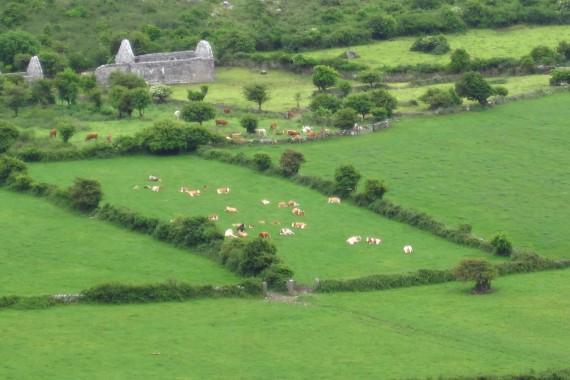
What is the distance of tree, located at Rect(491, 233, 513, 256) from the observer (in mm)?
81062

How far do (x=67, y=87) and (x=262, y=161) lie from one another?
24.6 meters

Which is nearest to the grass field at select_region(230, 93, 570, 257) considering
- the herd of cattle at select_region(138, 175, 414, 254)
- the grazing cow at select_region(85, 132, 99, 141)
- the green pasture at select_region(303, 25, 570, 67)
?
the herd of cattle at select_region(138, 175, 414, 254)

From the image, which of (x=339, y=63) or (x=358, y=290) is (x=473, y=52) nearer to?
(x=339, y=63)

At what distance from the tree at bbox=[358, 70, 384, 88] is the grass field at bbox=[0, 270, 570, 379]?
149 ft

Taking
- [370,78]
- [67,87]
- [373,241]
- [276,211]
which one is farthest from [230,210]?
[370,78]

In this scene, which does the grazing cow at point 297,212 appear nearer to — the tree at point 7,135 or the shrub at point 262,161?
the shrub at point 262,161

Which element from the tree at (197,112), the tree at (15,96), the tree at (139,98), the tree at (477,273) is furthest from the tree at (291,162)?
the tree at (15,96)

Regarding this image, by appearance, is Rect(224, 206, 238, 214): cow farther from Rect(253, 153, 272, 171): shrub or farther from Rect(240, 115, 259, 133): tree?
Rect(240, 115, 259, 133): tree

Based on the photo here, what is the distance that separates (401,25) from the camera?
14312 centimetres

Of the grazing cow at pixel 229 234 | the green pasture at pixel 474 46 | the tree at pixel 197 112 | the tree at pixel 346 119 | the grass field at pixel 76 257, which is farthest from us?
the green pasture at pixel 474 46

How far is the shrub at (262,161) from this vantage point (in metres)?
96.4

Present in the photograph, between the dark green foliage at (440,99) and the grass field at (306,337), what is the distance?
Result: 35.5 m

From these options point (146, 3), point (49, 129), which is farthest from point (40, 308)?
point (146, 3)

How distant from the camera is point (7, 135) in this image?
99812 mm
